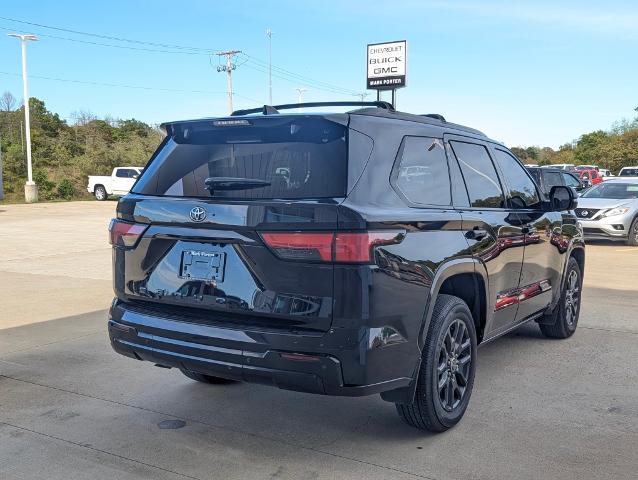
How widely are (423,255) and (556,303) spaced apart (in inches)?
113

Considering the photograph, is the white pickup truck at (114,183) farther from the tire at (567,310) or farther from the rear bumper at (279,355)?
the rear bumper at (279,355)

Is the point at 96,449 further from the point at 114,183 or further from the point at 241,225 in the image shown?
the point at 114,183

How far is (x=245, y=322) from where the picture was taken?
3410 millimetres

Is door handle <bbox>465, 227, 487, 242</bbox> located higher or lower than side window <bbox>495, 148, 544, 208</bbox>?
lower

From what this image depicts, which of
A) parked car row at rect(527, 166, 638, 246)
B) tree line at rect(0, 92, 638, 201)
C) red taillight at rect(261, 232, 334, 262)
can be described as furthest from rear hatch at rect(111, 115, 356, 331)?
tree line at rect(0, 92, 638, 201)

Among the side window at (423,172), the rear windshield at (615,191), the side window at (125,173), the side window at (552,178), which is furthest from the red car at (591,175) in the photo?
the side window at (423,172)

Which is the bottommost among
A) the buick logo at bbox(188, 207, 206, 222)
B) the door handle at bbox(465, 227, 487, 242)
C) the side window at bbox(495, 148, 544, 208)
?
the door handle at bbox(465, 227, 487, 242)

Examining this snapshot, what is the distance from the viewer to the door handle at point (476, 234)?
165 inches

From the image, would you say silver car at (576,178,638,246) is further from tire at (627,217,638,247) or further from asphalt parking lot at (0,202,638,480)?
asphalt parking lot at (0,202,638,480)

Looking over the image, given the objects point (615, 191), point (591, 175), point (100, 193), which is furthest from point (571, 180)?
point (100, 193)

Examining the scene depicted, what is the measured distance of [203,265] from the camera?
138 inches

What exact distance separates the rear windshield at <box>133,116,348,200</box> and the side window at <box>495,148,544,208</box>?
217 centimetres

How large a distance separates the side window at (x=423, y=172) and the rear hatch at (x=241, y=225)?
1.66 feet

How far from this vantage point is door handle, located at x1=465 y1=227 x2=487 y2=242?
420 centimetres
